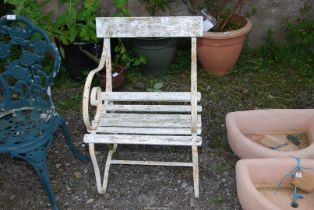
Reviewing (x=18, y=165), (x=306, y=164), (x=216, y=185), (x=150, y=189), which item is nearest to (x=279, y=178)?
(x=306, y=164)

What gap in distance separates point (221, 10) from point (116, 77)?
1200 millimetres

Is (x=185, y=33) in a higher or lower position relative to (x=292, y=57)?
higher

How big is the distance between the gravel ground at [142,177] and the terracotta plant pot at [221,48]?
43 centimetres

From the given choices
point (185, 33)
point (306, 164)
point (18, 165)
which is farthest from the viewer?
point (18, 165)

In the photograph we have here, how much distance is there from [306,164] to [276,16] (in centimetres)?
210

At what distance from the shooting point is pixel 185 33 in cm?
270

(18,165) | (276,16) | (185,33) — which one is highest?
(185,33)

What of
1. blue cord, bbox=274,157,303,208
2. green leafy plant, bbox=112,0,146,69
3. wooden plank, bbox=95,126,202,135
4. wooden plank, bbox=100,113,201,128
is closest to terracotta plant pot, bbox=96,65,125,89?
green leafy plant, bbox=112,0,146,69

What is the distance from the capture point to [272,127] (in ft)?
10.0

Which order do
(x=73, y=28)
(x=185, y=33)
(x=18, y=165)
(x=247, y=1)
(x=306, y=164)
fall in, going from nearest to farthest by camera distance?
(x=306, y=164)
(x=185, y=33)
(x=18, y=165)
(x=73, y=28)
(x=247, y=1)

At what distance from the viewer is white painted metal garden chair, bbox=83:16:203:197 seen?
98.7 inches

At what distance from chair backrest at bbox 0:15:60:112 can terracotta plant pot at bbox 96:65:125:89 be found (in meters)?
0.89

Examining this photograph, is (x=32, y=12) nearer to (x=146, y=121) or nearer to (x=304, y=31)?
(x=146, y=121)

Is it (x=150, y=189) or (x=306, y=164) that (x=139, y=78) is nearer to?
(x=150, y=189)
